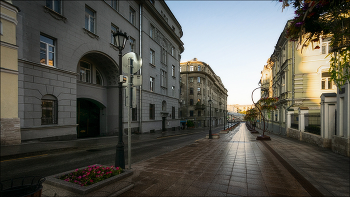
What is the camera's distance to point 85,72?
17.4 meters

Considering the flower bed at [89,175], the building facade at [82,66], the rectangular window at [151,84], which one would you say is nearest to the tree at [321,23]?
the flower bed at [89,175]

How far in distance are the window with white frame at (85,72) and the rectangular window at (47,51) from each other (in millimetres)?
3630

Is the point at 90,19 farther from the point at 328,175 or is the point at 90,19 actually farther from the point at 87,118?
the point at 328,175

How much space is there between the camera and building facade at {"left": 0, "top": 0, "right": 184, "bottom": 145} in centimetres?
1143

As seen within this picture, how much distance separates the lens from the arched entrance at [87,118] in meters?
17.5

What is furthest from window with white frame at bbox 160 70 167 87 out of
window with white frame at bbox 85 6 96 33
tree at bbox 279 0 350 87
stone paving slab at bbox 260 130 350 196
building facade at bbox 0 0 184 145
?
tree at bbox 279 0 350 87

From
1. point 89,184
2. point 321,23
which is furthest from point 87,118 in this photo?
point 321,23

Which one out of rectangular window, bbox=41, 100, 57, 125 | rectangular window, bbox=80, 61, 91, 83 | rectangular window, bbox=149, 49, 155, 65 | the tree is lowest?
rectangular window, bbox=41, 100, 57, 125

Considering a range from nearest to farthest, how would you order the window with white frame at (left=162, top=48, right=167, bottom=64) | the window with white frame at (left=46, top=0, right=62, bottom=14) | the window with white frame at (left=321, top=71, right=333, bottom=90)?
1. the window with white frame at (left=46, top=0, right=62, bottom=14)
2. the window with white frame at (left=321, top=71, right=333, bottom=90)
3. the window with white frame at (left=162, top=48, right=167, bottom=64)

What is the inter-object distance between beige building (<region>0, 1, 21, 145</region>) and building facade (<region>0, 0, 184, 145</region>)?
0.41 m

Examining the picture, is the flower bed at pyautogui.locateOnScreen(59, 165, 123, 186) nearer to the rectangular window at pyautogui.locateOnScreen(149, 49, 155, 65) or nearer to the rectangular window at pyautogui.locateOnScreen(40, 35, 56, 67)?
the rectangular window at pyautogui.locateOnScreen(40, 35, 56, 67)

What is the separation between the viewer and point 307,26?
4.26 metres

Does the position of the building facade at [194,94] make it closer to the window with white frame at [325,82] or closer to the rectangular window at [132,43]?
the rectangular window at [132,43]

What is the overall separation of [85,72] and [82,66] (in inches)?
24.8
